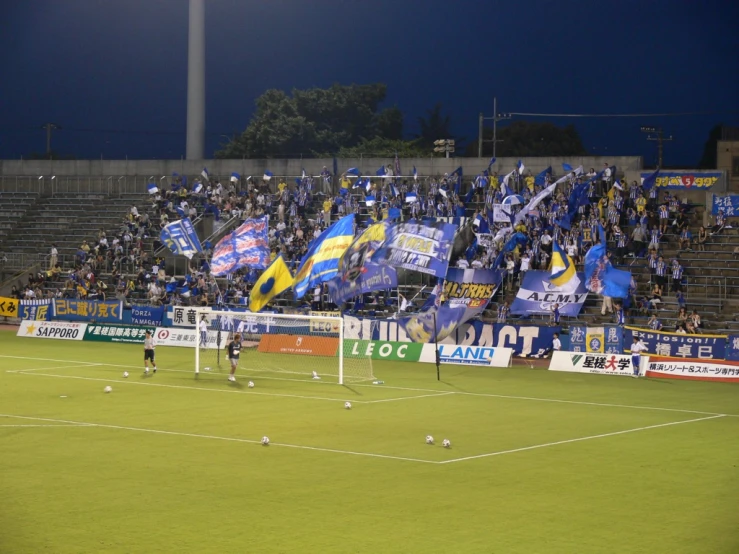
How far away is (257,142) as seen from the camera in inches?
3841

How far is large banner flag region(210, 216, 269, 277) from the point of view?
45.0 m

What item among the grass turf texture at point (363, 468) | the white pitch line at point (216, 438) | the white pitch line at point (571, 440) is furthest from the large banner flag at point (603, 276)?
the white pitch line at point (216, 438)

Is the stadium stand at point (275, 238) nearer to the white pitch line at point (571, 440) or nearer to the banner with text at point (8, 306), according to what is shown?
the banner with text at point (8, 306)

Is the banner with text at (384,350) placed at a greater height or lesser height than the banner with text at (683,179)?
lesser

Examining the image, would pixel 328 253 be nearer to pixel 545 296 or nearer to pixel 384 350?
pixel 384 350

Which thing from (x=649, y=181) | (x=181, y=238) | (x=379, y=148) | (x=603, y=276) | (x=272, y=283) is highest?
(x=379, y=148)

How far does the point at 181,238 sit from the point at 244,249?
21.3ft

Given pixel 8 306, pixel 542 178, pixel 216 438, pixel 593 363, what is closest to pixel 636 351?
pixel 593 363

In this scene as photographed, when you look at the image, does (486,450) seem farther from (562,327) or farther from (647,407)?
(562,327)

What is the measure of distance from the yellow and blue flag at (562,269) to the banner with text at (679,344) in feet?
13.9

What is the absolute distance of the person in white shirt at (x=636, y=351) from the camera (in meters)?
39.5

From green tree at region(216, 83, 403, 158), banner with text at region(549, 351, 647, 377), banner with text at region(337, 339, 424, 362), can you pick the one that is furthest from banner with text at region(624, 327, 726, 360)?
green tree at region(216, 83, 403, 158)

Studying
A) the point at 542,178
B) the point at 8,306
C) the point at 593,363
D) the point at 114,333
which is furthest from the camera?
the point at 8,306

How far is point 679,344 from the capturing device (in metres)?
40.7
